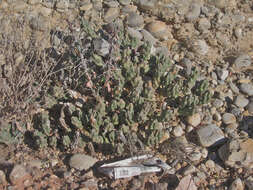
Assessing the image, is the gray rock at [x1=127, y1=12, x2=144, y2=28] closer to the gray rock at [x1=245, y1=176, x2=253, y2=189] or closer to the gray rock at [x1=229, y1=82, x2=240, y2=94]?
the gray rock at [x1=229, y1=82, x2=240, y2=94]

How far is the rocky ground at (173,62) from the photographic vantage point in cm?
307

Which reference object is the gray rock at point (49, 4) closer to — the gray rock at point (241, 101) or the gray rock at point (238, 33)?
the gray rock at point (238, 33)

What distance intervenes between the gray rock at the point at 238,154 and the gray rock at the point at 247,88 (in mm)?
848

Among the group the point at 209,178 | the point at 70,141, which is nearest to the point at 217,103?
the point at 209,178

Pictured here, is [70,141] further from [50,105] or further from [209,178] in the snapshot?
[209,178]

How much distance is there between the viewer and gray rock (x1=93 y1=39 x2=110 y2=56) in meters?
3.85

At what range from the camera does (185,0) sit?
4801 millimetres

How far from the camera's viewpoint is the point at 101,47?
385 cm

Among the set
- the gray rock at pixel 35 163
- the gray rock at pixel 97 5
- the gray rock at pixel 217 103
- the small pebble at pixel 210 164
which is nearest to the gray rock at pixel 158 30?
the gray rock at pixel 97 5

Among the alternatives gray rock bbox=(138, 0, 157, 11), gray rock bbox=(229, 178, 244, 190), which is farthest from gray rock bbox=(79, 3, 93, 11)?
gray rock bbox=(229, 178, 244, 190)

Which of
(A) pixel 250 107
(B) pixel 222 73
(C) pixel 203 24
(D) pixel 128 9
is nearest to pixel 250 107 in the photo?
(A) pixel 250 107

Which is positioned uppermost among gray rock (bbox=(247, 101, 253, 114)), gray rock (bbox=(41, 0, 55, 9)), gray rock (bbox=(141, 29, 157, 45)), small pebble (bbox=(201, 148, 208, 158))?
gray rock (bbox=(41, 0, 55, 9))

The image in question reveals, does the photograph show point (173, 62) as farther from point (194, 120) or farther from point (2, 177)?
point (2, 177)

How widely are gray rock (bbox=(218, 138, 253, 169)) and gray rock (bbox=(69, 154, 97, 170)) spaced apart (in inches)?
48.8
